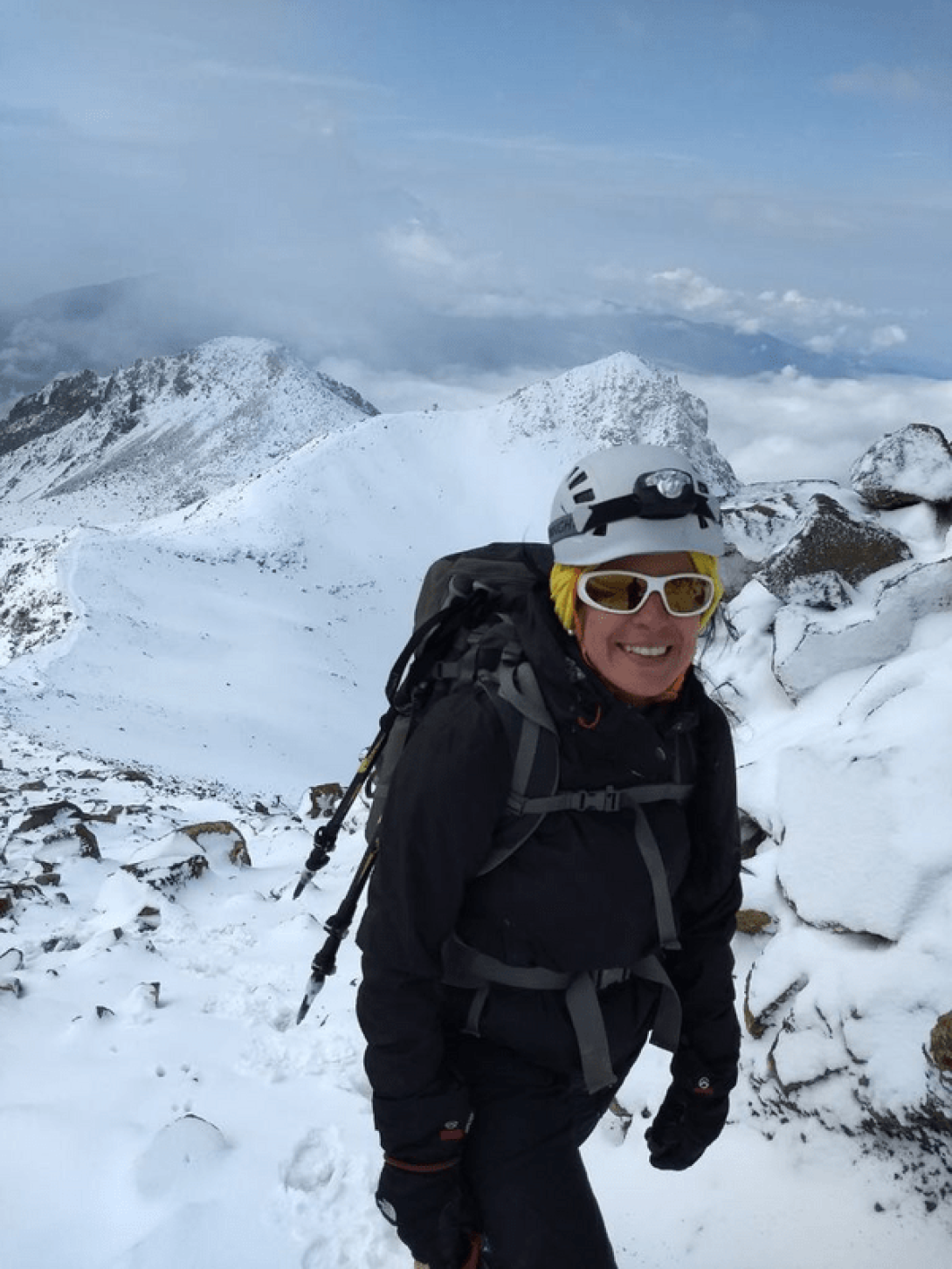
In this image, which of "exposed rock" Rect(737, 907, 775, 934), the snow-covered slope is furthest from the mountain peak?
"exposed rock" Rect(737, 907, 775, 934)

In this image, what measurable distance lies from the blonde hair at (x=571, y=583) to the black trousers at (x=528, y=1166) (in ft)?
5.60

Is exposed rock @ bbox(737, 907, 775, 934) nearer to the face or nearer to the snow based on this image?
the snow

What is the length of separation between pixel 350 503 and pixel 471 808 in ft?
229

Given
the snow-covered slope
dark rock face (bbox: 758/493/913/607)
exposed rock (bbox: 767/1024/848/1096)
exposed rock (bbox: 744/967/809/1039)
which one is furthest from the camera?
the snow-covered slope

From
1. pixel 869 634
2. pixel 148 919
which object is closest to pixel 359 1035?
pixel 148 919

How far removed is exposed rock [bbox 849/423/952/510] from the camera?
41.2ft

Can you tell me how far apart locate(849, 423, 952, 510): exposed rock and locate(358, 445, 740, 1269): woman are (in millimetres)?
10904

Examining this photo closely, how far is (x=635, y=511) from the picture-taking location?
3145 mm

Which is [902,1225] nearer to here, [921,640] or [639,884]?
[639,884]

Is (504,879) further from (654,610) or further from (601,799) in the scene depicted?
(654,610)

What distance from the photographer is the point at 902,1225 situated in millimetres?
4531

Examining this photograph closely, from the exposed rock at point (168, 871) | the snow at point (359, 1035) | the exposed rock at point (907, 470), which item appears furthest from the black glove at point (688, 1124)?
the exposed rock at point (907, 470)

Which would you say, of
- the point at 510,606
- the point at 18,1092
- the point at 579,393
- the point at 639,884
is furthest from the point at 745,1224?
the point at 579,393

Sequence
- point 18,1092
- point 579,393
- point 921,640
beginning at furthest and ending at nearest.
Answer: point 579,393 < point 921,640 < point 18,1092
